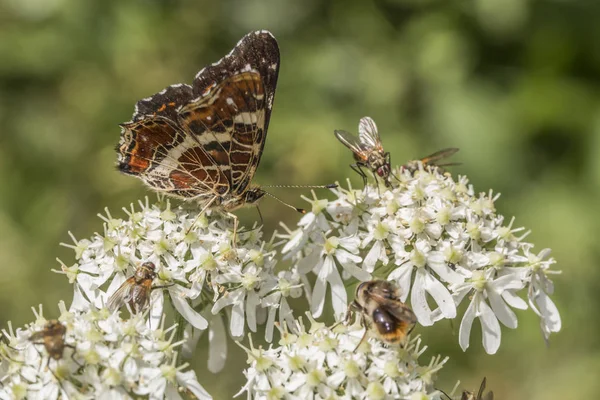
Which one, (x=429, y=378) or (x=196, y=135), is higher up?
(x=196, y=135)

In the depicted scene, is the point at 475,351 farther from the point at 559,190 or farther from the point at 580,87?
the point at 580,87

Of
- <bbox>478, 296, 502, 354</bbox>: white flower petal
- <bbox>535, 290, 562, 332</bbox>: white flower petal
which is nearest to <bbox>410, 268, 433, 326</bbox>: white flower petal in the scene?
<bbox>478, 296, 502, 354</bbox>: white flower petal

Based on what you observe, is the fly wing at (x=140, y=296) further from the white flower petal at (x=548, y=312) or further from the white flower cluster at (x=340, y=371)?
the white flower petal at (x=548, y=312)

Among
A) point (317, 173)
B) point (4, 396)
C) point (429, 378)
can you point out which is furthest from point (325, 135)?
point (4, 396)

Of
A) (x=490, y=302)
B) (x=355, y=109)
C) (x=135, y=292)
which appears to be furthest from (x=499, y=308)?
(x=355, y=109)

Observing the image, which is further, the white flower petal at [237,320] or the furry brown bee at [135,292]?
the white flower petal at [237,320]

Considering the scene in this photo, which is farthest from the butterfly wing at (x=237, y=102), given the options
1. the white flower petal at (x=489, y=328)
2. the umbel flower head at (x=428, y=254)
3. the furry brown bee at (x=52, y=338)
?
the white flower petal at (x=489, y=328)

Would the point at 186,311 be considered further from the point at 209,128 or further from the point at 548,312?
the point at 548,312
